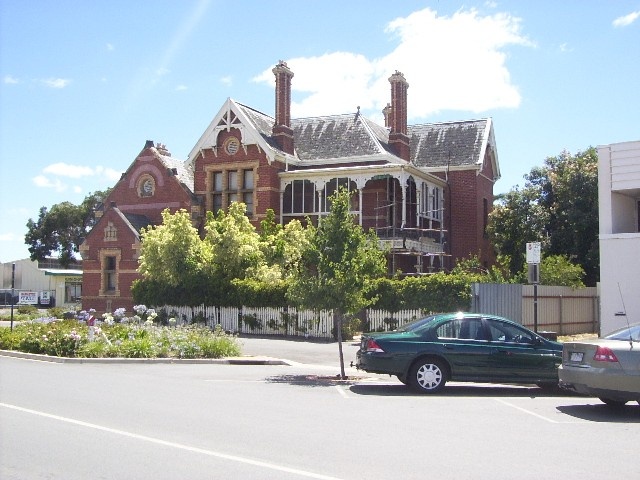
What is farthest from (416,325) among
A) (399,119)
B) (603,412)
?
(399,119)

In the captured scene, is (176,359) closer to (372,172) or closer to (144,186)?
(372,172)

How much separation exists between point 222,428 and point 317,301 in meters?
7.35

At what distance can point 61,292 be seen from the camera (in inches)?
2485

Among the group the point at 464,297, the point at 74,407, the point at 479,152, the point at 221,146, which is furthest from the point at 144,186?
the point at 74,407

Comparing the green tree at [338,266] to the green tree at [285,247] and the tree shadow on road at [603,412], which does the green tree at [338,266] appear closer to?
the tree shadow on road at [603,412]

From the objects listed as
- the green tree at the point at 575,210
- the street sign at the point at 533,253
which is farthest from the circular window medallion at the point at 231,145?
the street sign at the point at 533,253

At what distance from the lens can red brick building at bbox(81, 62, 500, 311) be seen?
35312 mm

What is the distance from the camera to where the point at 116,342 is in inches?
759

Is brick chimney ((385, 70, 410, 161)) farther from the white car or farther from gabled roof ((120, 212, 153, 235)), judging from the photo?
the white car

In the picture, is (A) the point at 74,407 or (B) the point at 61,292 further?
(B) the point at 61,292

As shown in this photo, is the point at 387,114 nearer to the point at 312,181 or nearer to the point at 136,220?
the point at 312,181

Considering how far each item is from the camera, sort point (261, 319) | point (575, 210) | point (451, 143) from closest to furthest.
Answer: point (261, 319) < point (575, 210) < point (451, 143)

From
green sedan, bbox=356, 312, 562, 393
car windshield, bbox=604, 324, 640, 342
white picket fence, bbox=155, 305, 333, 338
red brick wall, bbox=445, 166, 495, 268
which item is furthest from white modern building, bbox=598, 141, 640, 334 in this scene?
red brick wall, bbox=445, 166, 495, 268

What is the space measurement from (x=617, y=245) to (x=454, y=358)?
25.6 feet
